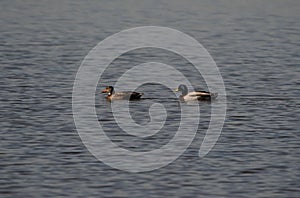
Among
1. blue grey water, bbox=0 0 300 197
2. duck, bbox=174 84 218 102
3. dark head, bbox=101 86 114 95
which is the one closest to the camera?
blue grey water, bbox=0 0 300 197

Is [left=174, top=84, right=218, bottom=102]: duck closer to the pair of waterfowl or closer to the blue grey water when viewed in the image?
the pair of waterfowl

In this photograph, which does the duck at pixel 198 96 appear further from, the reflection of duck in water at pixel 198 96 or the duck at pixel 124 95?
the duck at pixel 124 95

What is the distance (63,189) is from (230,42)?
16303mm

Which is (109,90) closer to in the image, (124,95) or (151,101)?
(124,95)

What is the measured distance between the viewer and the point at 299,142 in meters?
16.4

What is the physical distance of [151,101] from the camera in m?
20.5

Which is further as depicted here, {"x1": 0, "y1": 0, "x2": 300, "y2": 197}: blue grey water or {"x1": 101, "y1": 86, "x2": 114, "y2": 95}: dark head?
{"x1": 101, "y1": 86, "x2": 114, "y2": 95}: dark head

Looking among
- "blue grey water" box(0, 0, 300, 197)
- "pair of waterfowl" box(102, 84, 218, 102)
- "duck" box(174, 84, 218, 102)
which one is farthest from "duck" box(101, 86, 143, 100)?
"duck" box(174, 84, 218, 102)

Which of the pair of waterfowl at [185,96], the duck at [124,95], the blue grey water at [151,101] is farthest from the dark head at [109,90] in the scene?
the blue grey water at [151,101]

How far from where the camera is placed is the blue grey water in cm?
1394

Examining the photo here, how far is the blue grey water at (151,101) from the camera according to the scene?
1394 cm

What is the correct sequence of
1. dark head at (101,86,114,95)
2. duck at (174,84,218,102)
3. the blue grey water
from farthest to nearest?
dark head at (101,86,114,95) → duck at (174,84,218,102) → the blue grey water

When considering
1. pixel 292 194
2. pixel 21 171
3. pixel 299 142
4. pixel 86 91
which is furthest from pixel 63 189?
pixel 86 91

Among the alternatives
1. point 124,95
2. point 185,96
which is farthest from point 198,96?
point 124,95
